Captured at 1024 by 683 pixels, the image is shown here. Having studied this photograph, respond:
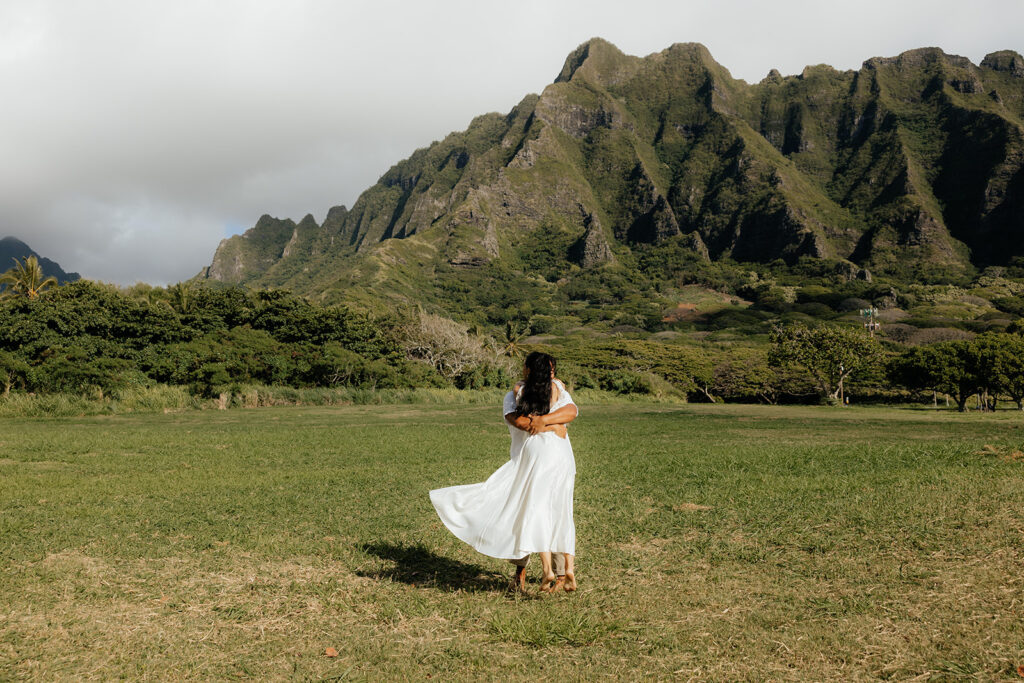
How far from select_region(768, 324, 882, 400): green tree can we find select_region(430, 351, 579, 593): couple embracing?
64807 millimetres

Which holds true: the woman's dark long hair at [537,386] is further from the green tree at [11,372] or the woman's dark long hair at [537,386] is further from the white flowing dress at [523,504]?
the green tree at [11,372]

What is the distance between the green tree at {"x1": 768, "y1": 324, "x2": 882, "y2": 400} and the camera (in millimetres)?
63094

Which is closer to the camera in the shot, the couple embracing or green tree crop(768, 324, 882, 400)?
the couple embracing

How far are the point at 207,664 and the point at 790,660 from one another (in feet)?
13.1

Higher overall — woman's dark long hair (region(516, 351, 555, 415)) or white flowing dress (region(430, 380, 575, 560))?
woman's dark long hair (region(516, 351, 555, 415))

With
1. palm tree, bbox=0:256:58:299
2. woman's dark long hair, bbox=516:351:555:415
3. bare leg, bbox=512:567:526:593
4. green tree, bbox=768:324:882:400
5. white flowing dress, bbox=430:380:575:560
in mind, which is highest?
palm tree, bbox=0:256:58:299

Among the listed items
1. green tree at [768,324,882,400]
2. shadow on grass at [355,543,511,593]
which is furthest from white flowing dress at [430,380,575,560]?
green tree at [768,324,882,400]

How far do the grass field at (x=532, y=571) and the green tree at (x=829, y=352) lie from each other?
54868 mm

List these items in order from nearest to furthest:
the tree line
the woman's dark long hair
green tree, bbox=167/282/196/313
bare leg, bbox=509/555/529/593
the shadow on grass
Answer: the woman's dark long hair < bare leg, bbox=509/555/529/593 < the shadow on grass < the tree line < green tree, bbox=167/282/196/313

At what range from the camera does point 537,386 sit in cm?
578

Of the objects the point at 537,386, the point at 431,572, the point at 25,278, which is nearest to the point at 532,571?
the point at 431,572

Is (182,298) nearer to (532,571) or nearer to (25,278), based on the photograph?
(25,278)

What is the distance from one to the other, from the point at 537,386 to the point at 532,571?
7.04 feet

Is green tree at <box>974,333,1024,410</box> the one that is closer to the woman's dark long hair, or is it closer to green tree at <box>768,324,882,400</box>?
green tree at <box>768,324,882,400</box>
